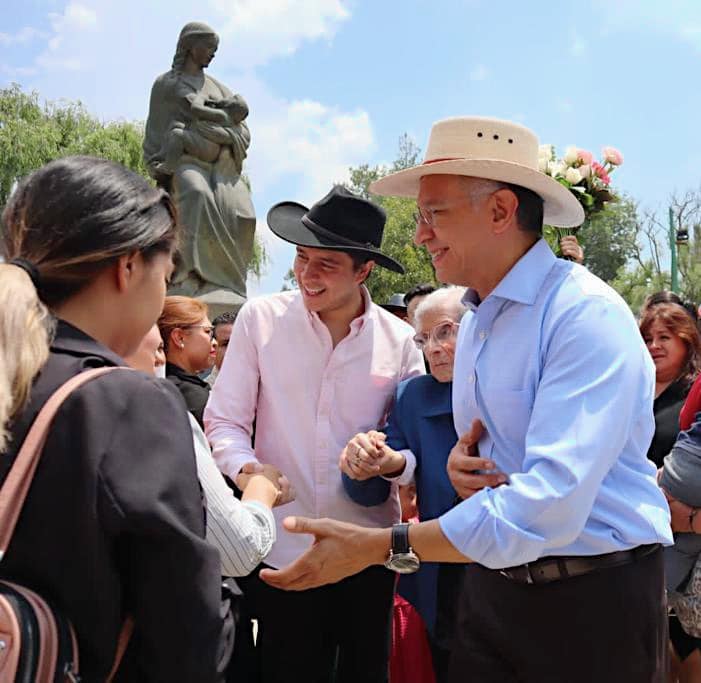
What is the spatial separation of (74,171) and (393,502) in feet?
6.76

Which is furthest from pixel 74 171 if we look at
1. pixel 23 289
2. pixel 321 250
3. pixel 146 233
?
pixel 321 250

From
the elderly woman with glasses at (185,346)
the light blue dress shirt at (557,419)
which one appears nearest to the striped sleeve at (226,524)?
the light blue dress shirt at (557,419)

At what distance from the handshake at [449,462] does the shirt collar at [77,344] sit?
1.08 meters

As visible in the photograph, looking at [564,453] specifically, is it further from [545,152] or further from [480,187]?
[545,152]

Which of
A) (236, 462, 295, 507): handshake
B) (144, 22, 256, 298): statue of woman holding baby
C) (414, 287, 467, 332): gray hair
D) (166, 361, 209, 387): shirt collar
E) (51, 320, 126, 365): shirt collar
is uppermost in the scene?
(144, 22, 256, 298): statue of woman holding baby

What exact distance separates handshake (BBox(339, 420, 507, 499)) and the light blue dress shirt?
0.05 m

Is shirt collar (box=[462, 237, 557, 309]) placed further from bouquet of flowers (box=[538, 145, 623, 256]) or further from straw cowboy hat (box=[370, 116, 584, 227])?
bouquet of flowers (box=[538, 145, 623, 256])

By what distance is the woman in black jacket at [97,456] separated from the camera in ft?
4.45

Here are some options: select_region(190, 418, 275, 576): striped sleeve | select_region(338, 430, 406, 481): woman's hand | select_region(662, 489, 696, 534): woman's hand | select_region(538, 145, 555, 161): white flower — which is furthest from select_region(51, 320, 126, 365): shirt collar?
select_region(538, 145, 555, 161): white flower

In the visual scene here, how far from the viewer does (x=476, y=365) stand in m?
2.29

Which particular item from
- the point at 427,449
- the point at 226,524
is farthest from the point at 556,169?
the point at 226,524

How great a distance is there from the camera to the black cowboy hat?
3172 mm

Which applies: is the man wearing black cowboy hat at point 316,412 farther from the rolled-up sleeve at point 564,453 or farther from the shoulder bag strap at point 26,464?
the shoulder bag strap at point 26,464

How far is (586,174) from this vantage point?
445cm
